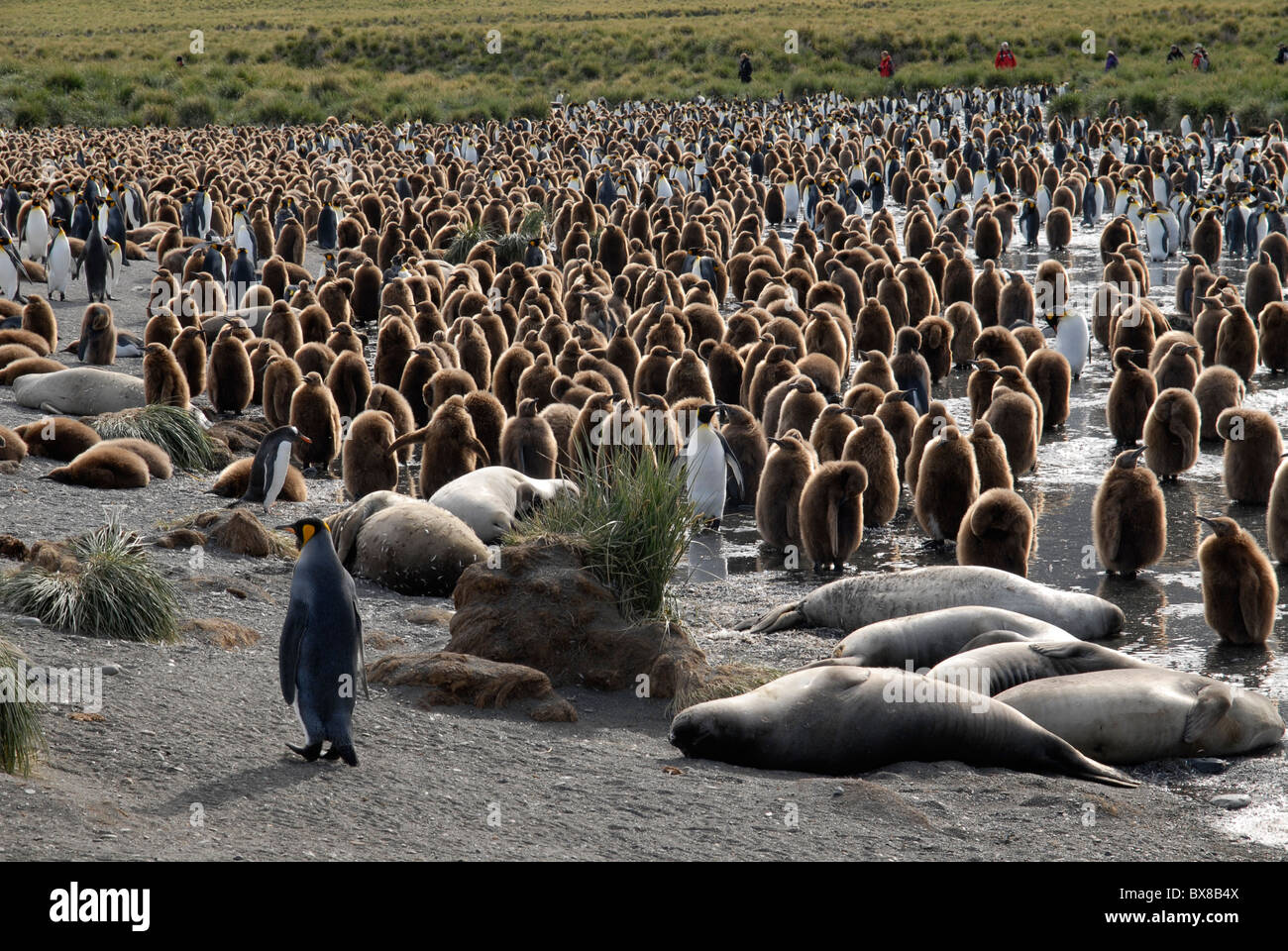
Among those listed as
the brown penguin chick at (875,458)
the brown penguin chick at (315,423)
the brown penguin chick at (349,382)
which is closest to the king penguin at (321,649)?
the brown penguin chick at (875,458)

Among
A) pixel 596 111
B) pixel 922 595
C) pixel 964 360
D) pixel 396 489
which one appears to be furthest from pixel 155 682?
pixel 596 111

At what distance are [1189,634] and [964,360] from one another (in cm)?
773

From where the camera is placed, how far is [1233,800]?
230 inches

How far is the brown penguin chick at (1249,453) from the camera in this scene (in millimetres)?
9891

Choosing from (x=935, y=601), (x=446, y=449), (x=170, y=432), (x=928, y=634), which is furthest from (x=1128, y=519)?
(x=170, y=432)

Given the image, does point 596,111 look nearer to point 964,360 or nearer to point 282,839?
point 964,360

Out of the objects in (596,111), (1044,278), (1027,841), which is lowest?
(1027,841)

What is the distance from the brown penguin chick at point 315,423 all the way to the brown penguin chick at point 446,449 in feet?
4.03

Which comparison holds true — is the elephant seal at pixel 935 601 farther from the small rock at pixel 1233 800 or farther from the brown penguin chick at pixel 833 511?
the small rock at pixel 1233 800

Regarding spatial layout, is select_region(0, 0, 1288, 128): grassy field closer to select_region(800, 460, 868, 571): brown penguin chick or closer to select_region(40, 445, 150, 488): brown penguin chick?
select_region(800, 460, 868, 571): brown penguin chick

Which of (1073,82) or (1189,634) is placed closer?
(1189,634)

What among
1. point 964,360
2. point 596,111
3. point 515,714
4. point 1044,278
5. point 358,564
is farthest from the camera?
point 596,111

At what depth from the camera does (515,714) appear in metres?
6.40

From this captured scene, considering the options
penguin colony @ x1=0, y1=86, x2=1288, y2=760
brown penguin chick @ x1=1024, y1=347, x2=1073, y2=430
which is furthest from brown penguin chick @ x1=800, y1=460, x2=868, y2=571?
brown penguin chick @ x1=1024, y1=347, x2=1073, y2=430
